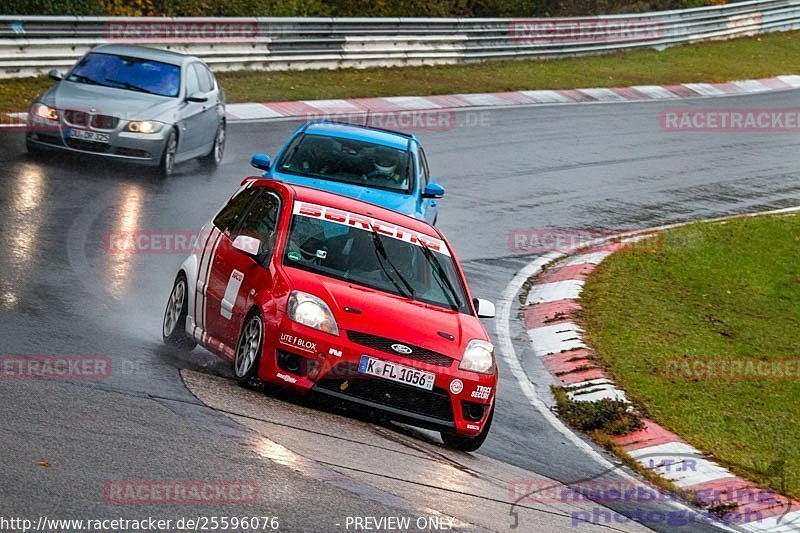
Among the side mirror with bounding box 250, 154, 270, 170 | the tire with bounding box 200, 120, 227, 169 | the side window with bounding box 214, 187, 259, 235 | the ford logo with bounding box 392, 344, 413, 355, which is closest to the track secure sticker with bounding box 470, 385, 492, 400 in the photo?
the ford logo with bounding box 392, 344, 413, 355

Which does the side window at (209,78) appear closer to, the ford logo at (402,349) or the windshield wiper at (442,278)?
the windshield wiper at (442,278)

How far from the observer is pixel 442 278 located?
31.9 feet

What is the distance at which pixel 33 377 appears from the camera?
26.9 ft

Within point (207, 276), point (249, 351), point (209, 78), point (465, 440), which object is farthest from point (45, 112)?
point (465, 440)

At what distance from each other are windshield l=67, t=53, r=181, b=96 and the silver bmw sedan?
13 mm

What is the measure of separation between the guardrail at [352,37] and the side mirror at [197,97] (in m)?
5.25

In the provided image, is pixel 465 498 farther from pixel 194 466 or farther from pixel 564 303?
pixel 564 303

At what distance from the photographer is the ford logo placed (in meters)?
8.54

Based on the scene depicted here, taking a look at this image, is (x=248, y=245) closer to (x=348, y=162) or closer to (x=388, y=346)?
(x=388, y=346)

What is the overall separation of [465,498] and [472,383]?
57.6 inches

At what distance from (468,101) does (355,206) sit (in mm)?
17297

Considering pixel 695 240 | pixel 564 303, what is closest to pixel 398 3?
pixel 695 240

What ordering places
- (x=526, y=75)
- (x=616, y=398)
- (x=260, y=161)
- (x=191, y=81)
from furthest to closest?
(x=526, y=75) → (x=191, y=81) → (x=260, y=161) → (x=616, y=398)

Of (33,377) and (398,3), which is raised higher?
(398,3)
